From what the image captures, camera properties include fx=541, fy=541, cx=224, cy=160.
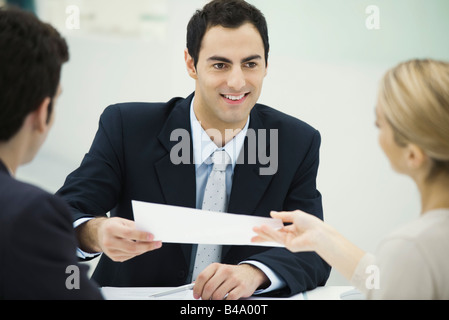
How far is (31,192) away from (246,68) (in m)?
1.36

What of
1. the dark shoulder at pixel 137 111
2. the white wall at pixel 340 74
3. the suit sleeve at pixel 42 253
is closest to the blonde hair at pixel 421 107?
the suit sleeve at pixel 42 253

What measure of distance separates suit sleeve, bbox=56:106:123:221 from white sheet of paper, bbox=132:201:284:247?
534mm

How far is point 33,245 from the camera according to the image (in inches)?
45.4

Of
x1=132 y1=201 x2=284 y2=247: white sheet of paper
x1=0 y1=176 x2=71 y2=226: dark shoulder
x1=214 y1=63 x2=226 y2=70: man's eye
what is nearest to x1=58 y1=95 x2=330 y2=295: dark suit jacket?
x1=214 y1=63 x2=226 y2=70: man's eye

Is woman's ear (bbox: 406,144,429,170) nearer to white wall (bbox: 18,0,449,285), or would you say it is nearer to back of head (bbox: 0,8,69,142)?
back of head (bbox: 0,8,69,142)

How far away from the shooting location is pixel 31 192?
3.89ft

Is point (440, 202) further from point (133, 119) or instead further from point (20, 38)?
point (133, 119)

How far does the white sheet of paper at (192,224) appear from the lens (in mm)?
1632

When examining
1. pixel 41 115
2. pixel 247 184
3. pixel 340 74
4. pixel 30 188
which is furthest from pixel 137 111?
pixel 340 74

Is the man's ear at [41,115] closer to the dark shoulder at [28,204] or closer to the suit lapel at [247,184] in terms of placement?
the dark shoulder at [28,204]

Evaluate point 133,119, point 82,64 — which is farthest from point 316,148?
point 82,64

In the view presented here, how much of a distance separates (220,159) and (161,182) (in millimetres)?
266

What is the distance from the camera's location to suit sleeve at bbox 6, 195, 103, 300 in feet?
3.75

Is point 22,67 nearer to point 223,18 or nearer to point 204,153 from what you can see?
point 204,153
